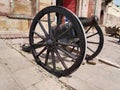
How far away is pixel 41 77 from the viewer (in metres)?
2.45

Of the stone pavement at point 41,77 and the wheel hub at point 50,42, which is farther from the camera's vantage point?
the wheel hub at point 50,42

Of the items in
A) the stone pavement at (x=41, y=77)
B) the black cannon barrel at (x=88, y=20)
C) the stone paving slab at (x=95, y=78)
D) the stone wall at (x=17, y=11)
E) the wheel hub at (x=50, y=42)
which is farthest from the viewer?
the stone wall at (x=17, y=11)

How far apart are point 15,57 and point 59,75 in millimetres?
946

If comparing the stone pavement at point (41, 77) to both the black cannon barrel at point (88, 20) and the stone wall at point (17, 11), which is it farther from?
the stone wall at point (17, 11)

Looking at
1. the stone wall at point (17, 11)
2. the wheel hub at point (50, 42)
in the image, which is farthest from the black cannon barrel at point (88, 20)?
the stone wall at point (17, 11)

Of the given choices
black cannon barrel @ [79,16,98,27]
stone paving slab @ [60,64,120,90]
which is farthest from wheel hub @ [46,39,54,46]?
black cannon barrel @ [79,16,98,27]

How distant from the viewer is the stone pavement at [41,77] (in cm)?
222

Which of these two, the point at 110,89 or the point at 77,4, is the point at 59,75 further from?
the point at 77,4

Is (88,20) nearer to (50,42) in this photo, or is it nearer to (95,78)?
(50,42)

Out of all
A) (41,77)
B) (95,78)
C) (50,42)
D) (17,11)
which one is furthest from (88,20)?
(17,11)

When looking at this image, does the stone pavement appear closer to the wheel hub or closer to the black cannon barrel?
the wheel hub

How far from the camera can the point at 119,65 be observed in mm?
4258

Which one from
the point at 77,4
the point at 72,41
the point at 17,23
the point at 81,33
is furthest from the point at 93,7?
the point at 81,33

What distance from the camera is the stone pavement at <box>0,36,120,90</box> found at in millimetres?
2223
